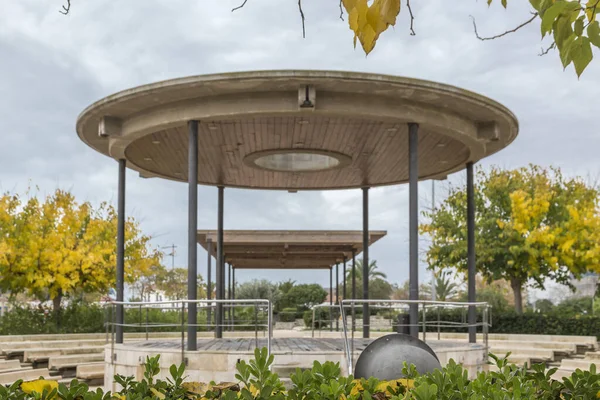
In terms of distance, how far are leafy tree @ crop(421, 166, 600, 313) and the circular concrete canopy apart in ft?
18.2

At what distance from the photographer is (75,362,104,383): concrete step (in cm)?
1414

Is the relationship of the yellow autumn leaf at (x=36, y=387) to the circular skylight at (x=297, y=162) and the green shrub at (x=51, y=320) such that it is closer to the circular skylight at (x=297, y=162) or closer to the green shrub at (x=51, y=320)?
the circular skylight at (x=297, y=162)

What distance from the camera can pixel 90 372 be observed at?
47.0 feet

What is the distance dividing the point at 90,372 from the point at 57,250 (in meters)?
8.38

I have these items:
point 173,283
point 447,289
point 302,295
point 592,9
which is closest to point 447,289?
point 447,289

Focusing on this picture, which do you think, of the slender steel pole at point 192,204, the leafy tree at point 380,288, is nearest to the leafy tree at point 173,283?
the leafy tree at point 380,288

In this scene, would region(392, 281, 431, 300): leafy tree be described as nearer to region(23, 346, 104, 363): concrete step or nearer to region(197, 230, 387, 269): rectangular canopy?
region(197, 230, 387, 269): rectangular canopy

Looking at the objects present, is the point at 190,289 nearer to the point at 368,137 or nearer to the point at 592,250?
the point at 368,137

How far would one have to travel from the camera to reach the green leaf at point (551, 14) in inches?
103

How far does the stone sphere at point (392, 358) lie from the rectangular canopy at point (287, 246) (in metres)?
14.7

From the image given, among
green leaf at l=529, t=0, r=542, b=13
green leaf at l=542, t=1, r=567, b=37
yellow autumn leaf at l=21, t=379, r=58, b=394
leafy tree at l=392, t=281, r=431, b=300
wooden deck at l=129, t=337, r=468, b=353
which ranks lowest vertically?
leafy tree at l=392, t=281, r=431, b=300

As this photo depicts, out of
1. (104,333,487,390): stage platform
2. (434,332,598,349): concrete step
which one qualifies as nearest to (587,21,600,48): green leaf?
(104,333,487,390): stage platform

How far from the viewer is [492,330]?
2130cm

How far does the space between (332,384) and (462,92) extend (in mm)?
9828
